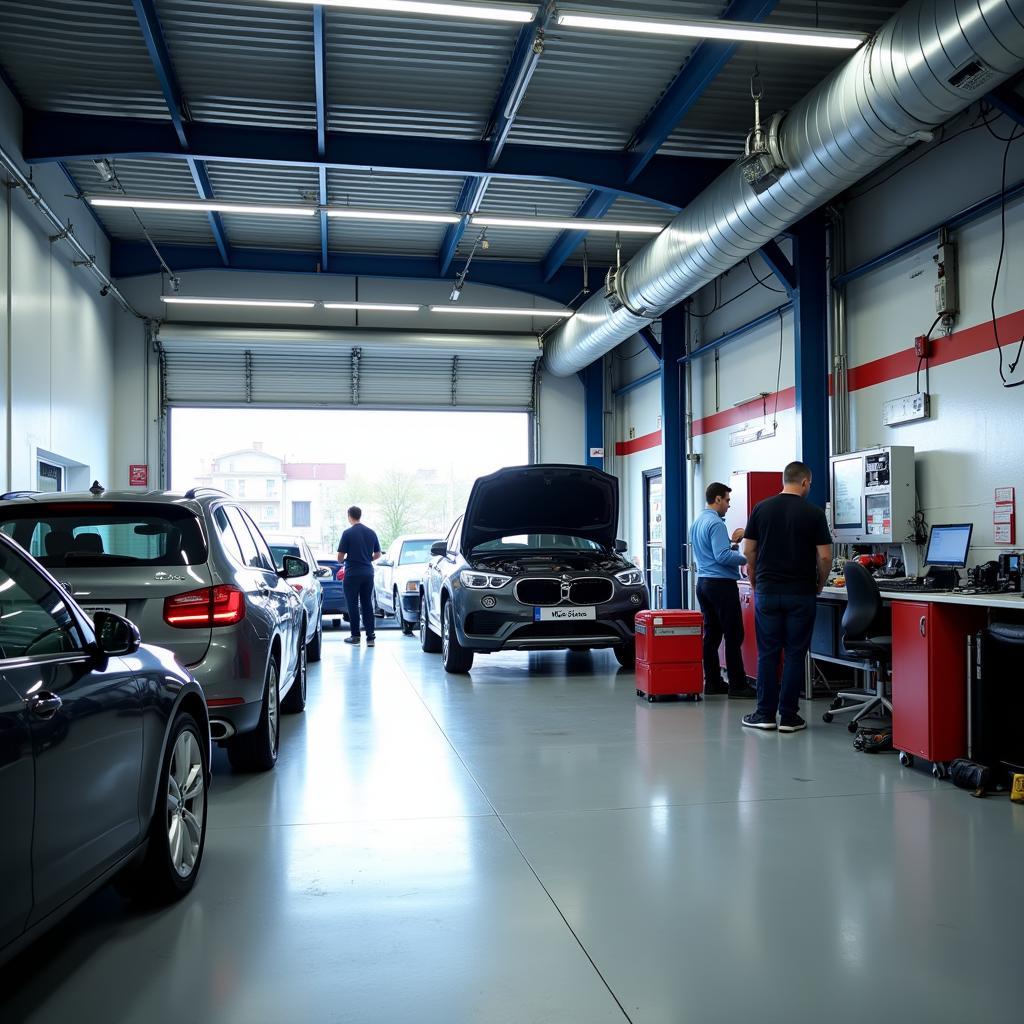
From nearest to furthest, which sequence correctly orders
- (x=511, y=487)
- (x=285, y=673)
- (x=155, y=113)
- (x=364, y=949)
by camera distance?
1. (x=364, y=949)
2. (x=285, y=673)
3. (x=511, y=487)
4. (x=155, y=113)

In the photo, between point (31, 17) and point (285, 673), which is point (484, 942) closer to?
point (285, 673)

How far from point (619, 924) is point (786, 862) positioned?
0.89 m

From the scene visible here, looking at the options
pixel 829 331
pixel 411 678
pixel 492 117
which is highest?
pixel 492 117

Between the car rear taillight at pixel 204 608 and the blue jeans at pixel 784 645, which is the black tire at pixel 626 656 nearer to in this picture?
the blue jeans at pixel 784 645

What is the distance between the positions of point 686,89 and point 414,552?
23.4ft

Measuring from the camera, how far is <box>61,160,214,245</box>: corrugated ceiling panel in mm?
11133

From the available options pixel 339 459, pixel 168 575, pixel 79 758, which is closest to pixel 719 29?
pixel 168 575

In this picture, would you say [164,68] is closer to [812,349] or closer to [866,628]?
[812,349]

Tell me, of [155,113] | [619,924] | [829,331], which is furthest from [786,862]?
[155,113]

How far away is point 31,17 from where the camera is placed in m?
7.73

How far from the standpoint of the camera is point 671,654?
7.34 meters

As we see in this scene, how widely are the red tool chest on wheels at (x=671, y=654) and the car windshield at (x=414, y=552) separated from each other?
20.7ft

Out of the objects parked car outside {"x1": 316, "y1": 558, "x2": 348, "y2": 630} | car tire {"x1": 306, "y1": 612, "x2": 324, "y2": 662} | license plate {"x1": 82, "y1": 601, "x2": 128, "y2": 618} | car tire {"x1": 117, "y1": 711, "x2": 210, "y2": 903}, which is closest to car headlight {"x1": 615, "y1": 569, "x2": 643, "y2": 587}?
car tire {"x1": 306, "y1": 612, "x2": 324, "y2": 662}

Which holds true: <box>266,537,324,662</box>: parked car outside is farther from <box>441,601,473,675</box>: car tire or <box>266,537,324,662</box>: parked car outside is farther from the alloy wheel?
the alloy wheel
